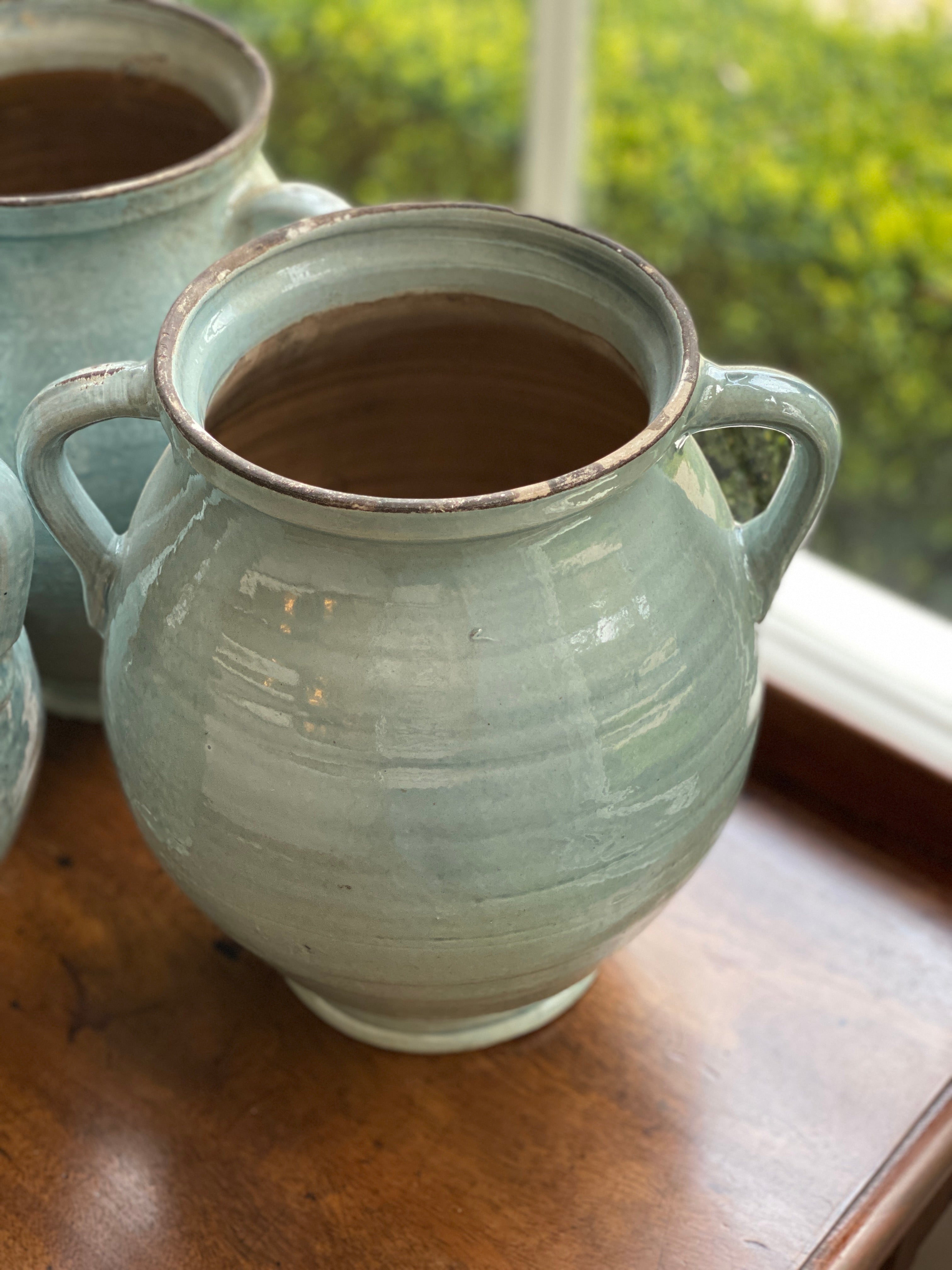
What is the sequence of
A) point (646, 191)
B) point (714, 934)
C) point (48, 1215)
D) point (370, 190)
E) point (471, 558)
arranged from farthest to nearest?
point (370, 190), point (646, 191), point (714, 934), point (48, 1215), point (471, 558)

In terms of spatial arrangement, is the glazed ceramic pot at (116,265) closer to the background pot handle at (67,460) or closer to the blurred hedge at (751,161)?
the background pot handle at (67,460)

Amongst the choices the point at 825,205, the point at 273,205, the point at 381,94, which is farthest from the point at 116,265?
the point at 381,94

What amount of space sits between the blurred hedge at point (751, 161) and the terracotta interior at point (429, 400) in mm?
896

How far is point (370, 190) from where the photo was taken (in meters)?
1.85

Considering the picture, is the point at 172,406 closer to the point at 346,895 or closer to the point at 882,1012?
the point at 346,895

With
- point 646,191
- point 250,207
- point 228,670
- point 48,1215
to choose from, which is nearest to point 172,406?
point 228,670

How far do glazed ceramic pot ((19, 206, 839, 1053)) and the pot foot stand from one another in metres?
0.06

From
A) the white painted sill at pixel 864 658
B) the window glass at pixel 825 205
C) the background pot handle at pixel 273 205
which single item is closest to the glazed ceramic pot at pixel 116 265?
the background pot handle at pixel 273 205

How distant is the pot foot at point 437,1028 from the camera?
2.08ft

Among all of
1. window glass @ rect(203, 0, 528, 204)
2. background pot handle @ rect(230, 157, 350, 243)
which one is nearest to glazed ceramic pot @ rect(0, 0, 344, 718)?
background pot handle @ rect(230, 157, 350, 243)

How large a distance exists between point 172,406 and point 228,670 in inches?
3.6

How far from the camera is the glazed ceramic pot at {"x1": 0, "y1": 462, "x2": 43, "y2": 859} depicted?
1.77ft

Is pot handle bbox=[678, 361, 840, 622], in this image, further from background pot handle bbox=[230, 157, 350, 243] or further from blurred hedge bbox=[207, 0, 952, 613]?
blurred hedge bbox=[207, 0, 952, 613]

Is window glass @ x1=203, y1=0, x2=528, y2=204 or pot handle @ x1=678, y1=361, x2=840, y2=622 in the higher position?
pot handle @ x1=678, y1=361, x2=840, y2=622
